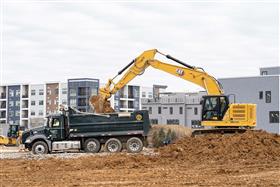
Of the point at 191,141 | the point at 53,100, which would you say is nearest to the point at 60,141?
the point at 191,141

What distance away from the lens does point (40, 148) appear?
107 feet

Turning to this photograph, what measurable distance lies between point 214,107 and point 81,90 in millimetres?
89919

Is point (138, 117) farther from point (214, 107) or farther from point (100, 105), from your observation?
point (214, 107)

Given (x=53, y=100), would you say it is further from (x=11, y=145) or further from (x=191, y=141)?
(x=191, y=141)

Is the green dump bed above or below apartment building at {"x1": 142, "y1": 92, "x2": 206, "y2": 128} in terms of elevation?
below

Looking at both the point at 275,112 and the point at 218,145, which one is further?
the point at 275,112

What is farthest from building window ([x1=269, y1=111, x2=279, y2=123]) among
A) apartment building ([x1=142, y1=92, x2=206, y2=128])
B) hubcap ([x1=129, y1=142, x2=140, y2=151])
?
hubcap ([x1=129, y1=142, x2=140, y2=151])

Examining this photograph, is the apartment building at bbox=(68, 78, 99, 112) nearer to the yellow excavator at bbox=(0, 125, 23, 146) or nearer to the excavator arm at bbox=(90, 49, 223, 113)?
the yellow excavator at bbox=(0, 125, 23, 146)

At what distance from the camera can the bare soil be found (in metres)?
16.1

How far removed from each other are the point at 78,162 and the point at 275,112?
1831 inches

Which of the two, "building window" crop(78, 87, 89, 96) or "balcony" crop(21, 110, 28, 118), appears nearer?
"building window" crop(78, 87, 89, 96)

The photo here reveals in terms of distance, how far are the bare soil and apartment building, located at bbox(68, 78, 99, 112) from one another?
90.7 meters

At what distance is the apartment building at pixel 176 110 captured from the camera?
9669cm

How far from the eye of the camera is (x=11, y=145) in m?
60.6
